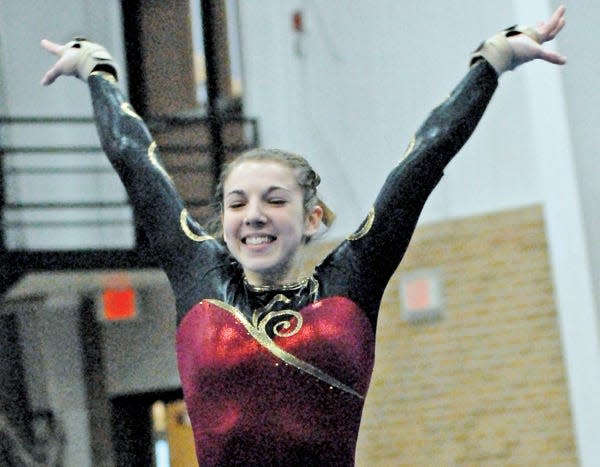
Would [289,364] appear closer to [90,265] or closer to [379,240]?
[379,240]

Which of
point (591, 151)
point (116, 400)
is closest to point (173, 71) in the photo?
point (116, 400)

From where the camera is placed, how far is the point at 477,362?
5.83m

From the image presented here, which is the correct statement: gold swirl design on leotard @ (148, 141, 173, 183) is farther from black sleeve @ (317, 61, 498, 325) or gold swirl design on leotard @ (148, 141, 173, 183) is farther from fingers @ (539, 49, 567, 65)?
fingers @ (539, 49, 567, 65)

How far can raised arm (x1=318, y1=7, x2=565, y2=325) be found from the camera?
1.98 m

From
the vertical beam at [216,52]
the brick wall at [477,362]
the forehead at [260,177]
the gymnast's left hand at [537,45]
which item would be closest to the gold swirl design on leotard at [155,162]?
the forehead at [260,177]

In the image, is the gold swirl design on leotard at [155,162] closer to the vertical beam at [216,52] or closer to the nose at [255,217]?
the nose at [255,217]

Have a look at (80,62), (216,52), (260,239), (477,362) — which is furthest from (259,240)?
(216,52)

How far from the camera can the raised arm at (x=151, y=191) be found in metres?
2.04

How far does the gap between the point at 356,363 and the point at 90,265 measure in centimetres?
521

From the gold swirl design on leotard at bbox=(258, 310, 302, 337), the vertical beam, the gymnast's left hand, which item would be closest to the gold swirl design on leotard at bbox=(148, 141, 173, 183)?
the gold swirl design on leotard at bbox=(258, 310, 302, 337)

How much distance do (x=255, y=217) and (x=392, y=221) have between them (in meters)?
0.22

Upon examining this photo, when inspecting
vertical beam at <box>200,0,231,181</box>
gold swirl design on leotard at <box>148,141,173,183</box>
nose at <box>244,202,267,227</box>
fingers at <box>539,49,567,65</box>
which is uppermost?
vertical beam at <box>200,0,231,181</box>

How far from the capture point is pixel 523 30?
84.8 inches

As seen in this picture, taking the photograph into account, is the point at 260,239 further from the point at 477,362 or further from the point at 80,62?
the point at 477,362
